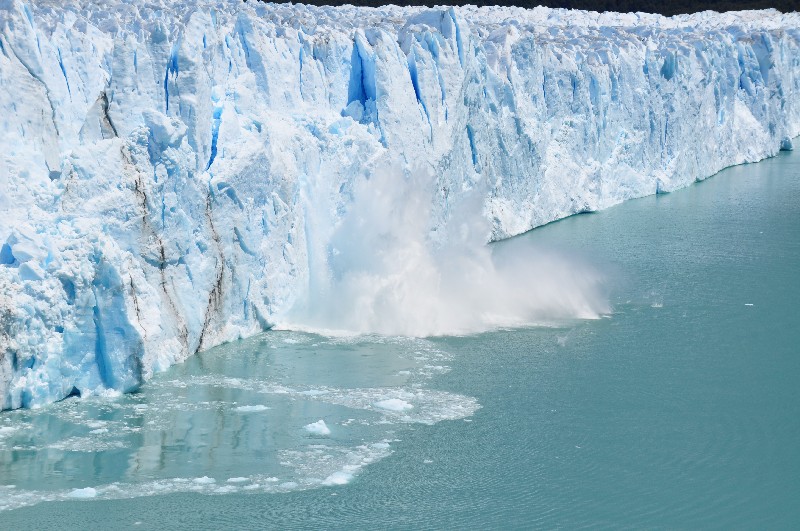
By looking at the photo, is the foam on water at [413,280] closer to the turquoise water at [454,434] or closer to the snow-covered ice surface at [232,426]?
the turquoise water at [454,434]

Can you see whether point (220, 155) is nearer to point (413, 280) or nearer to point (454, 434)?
point (413, 280)

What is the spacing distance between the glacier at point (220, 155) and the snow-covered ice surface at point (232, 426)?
0.37 meters

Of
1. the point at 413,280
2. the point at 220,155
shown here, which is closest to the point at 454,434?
the point at 413,280

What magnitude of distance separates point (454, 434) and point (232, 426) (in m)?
1.60

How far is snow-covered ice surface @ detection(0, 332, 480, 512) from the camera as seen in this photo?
6.97 metres

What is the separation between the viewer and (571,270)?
12.5 metres

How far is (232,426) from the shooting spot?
26.0 feet

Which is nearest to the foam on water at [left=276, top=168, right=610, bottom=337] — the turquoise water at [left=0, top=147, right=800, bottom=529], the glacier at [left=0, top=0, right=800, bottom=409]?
the glacier at [left=0, top=0, right=800, bottom=409]

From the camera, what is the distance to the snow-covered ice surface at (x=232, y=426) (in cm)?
697

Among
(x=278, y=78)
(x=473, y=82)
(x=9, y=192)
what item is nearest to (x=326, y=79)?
(x=278, y=78)

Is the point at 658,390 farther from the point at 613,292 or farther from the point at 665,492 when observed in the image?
the point at 613,292

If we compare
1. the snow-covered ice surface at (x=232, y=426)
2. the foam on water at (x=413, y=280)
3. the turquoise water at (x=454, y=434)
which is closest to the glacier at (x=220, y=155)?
the foam on water at (x=413, y=280)

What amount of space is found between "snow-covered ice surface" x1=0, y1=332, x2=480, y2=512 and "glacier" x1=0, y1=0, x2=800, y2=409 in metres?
0.37

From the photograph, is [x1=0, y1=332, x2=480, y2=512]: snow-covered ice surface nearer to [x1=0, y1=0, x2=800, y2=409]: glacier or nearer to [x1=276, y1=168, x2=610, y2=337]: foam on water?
[x1=0, y1=0, x2=800, y2=409]: glacier
